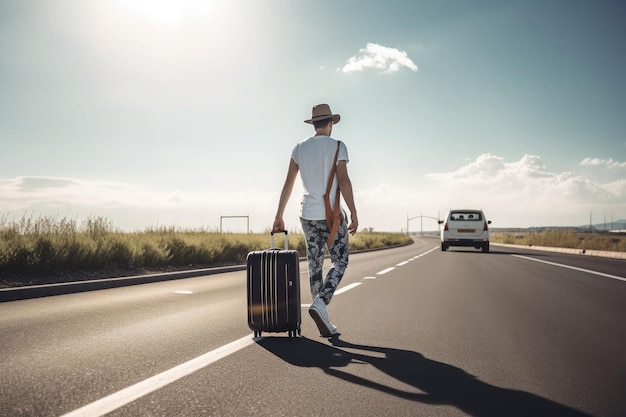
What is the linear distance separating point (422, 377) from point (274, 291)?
5.56 ft

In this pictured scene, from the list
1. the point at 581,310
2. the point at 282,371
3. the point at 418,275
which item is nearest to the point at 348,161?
the point at 282,371

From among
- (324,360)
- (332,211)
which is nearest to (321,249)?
(332,211)

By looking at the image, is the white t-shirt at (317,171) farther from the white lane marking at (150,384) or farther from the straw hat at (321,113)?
the white lane marking at (150,384)

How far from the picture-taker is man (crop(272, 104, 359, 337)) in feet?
16.5

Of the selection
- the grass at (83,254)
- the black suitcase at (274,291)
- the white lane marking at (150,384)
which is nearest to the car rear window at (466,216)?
the grass at (83,254)

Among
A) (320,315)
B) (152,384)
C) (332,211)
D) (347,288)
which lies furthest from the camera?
(347,288)

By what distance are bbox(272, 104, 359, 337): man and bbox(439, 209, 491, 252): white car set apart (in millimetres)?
20062

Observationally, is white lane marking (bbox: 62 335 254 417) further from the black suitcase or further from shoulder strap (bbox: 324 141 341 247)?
shoulder strap (bbox: 324 141 341 247)

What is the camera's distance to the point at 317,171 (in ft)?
16.7

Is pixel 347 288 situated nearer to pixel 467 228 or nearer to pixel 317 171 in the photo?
pixel 317 171

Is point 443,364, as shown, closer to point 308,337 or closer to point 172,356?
point 308,337

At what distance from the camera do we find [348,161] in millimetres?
5066

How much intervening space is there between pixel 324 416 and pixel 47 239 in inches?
391

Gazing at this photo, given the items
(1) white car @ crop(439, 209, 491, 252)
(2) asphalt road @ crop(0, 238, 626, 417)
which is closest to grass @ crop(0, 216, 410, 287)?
(2) asphalt road @ crop(0, 238, 626, 417)
